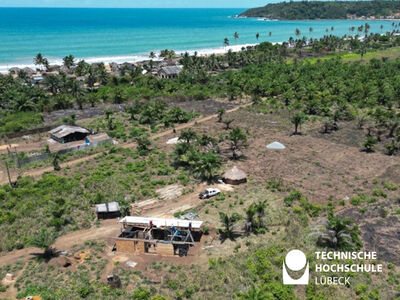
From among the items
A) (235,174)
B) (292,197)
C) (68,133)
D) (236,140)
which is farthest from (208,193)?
(68,133)

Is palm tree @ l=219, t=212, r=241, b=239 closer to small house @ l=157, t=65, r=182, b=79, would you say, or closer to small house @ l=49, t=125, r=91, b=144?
small house @ l=49, t=125, r=91, b=144

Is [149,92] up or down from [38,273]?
up

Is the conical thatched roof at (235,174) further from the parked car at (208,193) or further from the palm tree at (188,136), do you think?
the palm tree at (188,136)

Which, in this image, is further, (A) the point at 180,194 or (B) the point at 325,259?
(A) the point at 180,194

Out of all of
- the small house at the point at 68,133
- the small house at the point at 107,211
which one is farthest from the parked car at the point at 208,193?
the small house at the point at 68,133

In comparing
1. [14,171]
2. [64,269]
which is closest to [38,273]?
[64,269]

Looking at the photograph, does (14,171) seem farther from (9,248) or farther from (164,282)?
(164,282)
